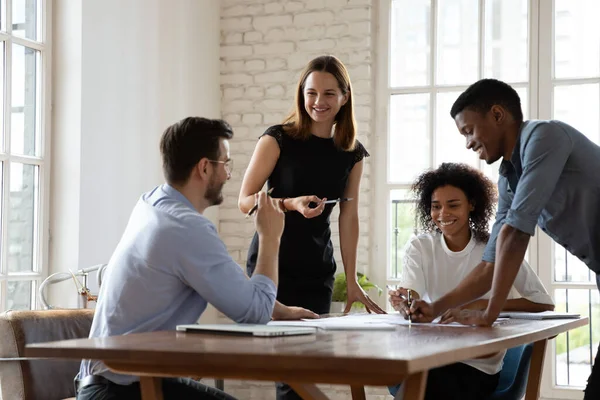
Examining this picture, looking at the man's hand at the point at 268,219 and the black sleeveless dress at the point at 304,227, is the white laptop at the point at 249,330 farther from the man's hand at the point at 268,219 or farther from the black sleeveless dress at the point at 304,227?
the black sleeveless dress at the point at 304,227

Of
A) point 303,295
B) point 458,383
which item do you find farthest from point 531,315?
point 303,295

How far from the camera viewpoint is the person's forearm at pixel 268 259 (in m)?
2.27

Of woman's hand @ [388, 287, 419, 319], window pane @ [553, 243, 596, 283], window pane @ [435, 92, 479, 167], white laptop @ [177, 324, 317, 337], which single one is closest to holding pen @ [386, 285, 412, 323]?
woman's hand @ [388, 287, 419, 319]

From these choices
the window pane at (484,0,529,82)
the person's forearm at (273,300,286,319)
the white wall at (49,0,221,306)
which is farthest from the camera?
the window pane at (484,0,529,82)

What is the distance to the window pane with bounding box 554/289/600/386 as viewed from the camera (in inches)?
190

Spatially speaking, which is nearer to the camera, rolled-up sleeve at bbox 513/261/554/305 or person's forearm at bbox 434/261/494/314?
person's forearm at bbox 434/261/494/314

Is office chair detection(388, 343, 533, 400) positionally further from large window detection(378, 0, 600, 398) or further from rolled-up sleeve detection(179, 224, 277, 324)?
large window detection(378, 0, 600, 398)

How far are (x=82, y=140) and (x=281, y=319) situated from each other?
6.53 ft

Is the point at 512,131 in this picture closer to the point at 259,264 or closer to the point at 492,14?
the point at 259,264

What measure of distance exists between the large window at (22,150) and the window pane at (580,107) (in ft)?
8.86

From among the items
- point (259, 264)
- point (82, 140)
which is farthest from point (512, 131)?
point (82, 140)

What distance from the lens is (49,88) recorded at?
166 inches

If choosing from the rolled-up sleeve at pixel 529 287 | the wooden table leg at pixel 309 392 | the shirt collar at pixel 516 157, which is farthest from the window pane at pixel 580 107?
the wooden table leg at pixel 309 392

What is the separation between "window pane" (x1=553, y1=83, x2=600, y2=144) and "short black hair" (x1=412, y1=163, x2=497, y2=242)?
5.40ft
